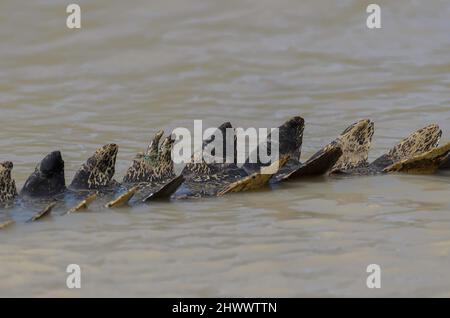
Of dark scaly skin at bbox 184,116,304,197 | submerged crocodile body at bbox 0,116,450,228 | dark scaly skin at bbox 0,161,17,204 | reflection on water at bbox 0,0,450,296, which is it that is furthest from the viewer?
dark scaly skin at bbox 184,116,304,197

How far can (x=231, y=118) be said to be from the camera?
9820 millimetres

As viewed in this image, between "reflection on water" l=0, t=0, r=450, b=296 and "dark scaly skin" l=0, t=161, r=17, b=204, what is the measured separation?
1.48 ft

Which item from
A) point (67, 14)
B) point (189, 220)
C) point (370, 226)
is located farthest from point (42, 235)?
point (67, 14)

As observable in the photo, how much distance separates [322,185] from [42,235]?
193 centimetres

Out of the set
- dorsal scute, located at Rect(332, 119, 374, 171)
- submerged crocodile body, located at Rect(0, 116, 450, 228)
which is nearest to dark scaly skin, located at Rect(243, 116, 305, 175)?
submerged crocodile body, located at Rect(0, 116, 450, 228)

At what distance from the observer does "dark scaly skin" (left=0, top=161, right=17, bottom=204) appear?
19.9 feet

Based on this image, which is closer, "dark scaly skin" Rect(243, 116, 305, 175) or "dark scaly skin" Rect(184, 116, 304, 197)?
"dark scaly skin" Rect(184, 116, 304, 197)

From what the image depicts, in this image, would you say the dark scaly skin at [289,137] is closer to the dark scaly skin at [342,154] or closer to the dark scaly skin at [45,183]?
the dark scaly skin at [342,154]

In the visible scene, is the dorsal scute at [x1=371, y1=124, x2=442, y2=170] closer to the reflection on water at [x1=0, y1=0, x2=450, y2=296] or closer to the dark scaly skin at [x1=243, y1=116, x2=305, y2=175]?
the reflection on water at [x1=0, y1=0, x2=450, y2=296]

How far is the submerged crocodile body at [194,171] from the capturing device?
619cm

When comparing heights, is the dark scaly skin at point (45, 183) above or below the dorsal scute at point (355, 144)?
below

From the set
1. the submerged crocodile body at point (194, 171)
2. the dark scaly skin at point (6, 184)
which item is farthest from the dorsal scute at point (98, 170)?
the dark scaly skin at point (6, 184)

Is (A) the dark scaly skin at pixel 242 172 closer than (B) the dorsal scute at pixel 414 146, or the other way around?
(A) the dark scaly skin at pixel 242 172
